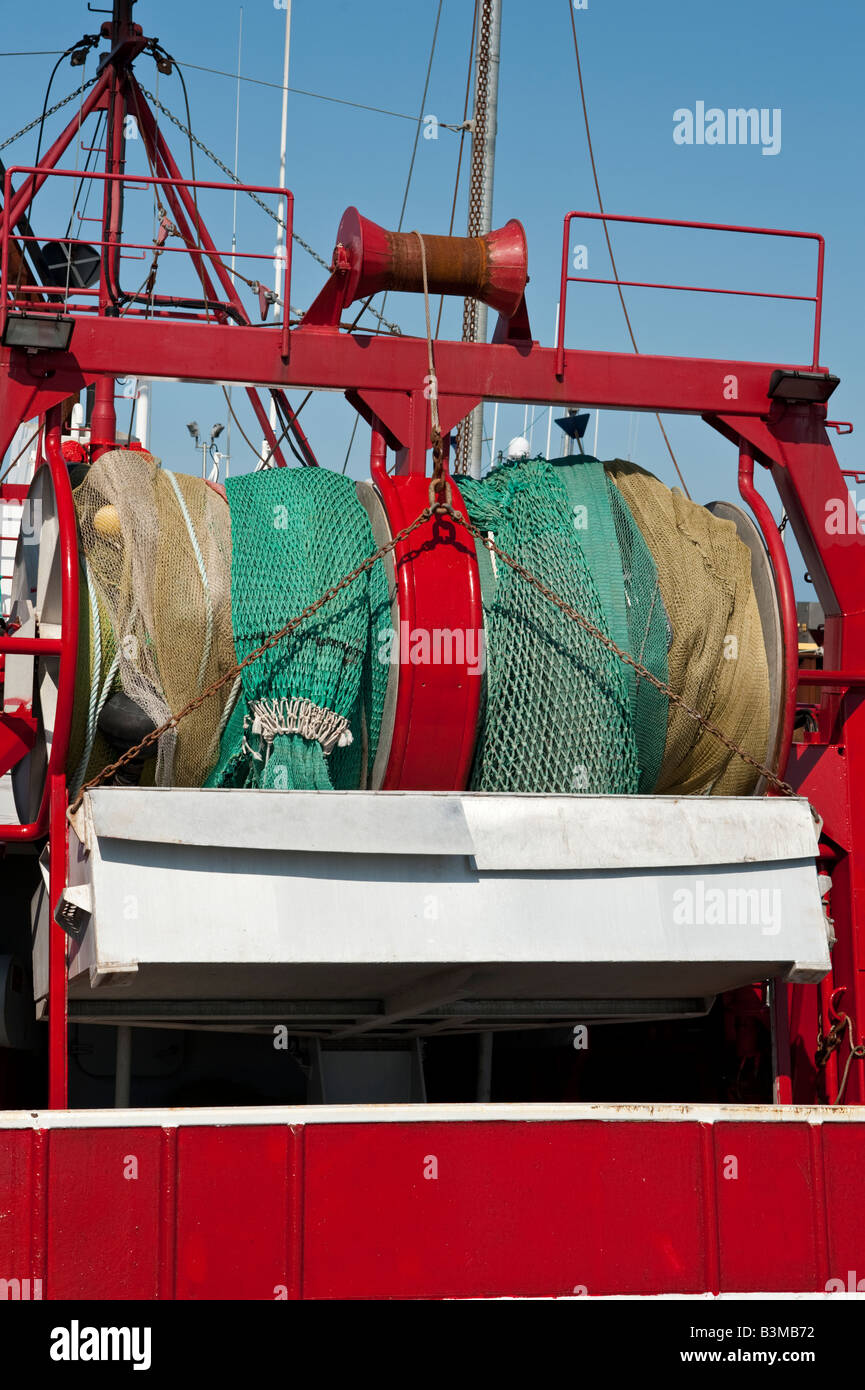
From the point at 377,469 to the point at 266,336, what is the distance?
872 millimetres

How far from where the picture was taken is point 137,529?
25.7ft

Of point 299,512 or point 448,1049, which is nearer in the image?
point 299,512

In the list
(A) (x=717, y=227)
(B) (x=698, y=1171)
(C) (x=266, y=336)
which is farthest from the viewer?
(A) (x=717, y=227)

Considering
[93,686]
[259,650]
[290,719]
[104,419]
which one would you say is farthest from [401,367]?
[104,419]

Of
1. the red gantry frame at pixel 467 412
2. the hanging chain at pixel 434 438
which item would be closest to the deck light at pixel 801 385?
the red gantry frame at pixel 467 412

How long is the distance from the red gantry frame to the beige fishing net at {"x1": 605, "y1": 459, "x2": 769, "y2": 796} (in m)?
0.18

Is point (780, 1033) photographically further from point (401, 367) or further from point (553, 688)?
point (401, 367)

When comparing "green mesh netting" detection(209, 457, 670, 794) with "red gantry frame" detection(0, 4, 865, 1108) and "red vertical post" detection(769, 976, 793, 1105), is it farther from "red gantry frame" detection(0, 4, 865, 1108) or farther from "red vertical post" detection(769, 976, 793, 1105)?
"red vertical post" detection(769, 976, 793, 1105)

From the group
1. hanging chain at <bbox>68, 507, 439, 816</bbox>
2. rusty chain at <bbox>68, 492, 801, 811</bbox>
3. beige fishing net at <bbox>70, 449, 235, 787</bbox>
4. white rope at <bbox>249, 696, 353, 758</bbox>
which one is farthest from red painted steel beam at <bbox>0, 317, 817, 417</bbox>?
white rope at <bbox>249, 696, 353, 758</bbox>

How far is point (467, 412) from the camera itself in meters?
8.61
